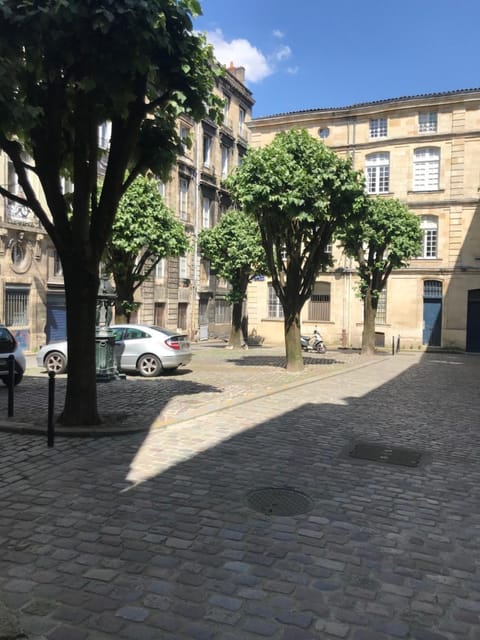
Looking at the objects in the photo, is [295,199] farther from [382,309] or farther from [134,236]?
[382,309]

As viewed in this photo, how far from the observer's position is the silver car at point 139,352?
15.3 meters

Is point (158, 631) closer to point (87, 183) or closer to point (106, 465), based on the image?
point (106, 465)

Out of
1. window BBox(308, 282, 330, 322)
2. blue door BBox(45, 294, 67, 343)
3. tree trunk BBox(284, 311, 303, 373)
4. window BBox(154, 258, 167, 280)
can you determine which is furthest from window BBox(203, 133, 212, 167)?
tree trunk BBox(284, 311, 303, 373)

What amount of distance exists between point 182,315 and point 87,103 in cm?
2687

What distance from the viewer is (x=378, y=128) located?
110 feet

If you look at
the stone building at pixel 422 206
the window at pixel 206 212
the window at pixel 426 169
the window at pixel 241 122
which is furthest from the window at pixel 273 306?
the window at pixel 241 122

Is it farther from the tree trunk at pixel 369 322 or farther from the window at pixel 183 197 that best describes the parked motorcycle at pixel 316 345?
the window at pixel 183 197

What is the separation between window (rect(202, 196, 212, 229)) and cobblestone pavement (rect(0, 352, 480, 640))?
28937mm

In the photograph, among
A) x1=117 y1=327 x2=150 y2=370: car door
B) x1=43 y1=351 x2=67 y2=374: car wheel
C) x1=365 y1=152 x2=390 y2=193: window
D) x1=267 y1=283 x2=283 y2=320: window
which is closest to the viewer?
x1=43 y1=351 x2=67 y2=374: car wheel

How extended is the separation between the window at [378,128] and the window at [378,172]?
3.64 ft

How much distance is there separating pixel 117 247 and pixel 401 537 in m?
14.8

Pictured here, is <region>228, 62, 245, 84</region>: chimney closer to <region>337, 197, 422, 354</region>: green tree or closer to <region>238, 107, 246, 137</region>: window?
<region>238, 107, 246, 137</region>: window

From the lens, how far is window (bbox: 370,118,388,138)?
33.4 meters

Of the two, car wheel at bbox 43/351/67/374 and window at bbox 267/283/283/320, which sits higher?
window at bbox 267/283/283/320
